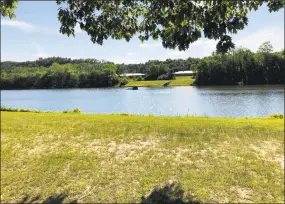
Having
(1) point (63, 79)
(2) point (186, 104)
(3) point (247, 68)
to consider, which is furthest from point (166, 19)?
(1) point (63, 79)

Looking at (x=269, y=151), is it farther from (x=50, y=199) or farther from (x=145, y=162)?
(x=50, y=199)

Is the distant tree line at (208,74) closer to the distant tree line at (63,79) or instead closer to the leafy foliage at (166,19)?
the distant tree line at (63,79)

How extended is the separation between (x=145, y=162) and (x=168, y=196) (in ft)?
6.44

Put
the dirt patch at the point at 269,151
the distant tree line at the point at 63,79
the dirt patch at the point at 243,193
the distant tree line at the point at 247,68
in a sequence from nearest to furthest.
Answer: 1. the dirt patch at the point at 243,193
2. the dirt patch at the point at 269,151
3. the distant tree line at the point at 247,68
4. the distant tree line at the point at 63,79

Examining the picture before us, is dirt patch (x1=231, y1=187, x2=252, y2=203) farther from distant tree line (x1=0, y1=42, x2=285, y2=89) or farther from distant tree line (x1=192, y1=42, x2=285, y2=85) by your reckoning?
distant tree line (x1=192, y1=42, x2=285, y2=85)

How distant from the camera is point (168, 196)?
767 cm

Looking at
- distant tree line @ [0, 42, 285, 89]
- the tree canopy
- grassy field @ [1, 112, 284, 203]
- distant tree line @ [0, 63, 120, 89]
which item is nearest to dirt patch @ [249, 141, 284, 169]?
grassy field @ [1, 112, 284, 203]

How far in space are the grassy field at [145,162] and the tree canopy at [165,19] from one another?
381 cm

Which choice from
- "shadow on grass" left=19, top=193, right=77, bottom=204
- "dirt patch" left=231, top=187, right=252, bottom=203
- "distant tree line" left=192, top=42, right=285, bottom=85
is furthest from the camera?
"distant tree line" left=192, top=42, right=285, bottom=85

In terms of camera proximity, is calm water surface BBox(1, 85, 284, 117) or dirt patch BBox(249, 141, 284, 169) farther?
calm water surface BBox(1, 85, 284, 117)

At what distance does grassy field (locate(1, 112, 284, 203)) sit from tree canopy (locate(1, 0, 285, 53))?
12.5 ft

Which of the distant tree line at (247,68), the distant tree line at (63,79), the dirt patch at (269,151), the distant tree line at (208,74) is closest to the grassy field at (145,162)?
the dirt patch at (269,151)

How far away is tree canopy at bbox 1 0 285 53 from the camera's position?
17.4ft

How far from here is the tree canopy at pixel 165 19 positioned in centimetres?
530
